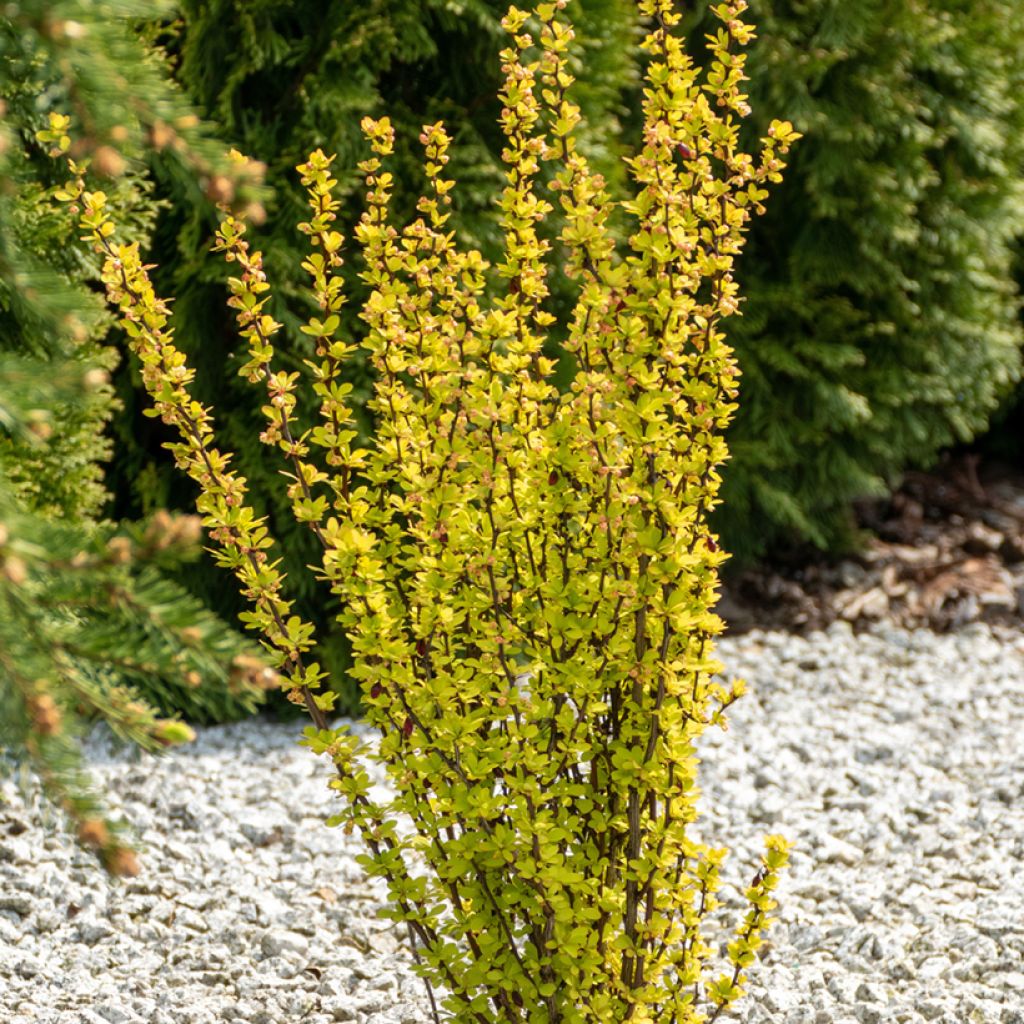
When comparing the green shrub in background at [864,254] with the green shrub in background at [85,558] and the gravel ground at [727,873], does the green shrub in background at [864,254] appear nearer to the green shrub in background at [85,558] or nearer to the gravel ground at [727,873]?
the gravel ground at [727,873]

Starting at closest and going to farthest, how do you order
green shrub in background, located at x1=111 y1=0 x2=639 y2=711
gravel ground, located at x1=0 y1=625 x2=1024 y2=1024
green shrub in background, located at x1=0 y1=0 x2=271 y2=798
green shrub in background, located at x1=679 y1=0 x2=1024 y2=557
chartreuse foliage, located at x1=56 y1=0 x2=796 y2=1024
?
1. green shrub in background, located at x1=0 y1=0 x2=271 y2=798
2. chartreuse foliage, located at x1=56 y1=0 x2=796 y2=1024
3. gravel ground, located at x1=0 y1=625 x2=1024 y2=1024
4. green shrub in background, located at x1=111 y1=0 x2=639 y2=711
5. green shrub in background, located at x1=679 y1=0 x2=1024 y2=557

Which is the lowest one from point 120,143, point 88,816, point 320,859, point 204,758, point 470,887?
point 204,758

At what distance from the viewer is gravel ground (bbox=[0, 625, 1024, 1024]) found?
264 centimetres

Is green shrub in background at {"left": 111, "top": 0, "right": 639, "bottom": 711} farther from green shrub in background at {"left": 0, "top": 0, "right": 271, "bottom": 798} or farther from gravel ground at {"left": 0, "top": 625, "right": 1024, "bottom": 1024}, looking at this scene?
green shrub in background at {"left": 0, "top": 0, "right": 271, "bottom": 798}

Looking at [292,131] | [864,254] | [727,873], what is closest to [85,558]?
[727,873]

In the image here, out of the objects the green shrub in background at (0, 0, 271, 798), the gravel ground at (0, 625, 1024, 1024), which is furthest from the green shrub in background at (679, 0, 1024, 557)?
the green shrub in background at (0, 0, 271, 798)

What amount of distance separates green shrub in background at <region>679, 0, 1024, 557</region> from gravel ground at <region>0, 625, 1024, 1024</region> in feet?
3.79

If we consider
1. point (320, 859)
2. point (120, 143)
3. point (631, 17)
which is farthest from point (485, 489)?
point (631, 17)

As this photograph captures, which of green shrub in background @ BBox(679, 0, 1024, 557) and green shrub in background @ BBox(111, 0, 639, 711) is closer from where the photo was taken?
green shrub in background @ BBox(111, 0, 639, 711)

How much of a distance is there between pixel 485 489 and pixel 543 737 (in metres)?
0.37

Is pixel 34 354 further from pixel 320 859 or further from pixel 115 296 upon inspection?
pixel 320 859

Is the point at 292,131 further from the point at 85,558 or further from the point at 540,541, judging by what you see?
the point at 85,558

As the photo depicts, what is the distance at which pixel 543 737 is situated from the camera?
1988 mm

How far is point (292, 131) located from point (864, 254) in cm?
238
